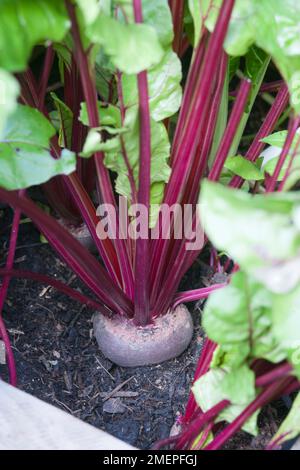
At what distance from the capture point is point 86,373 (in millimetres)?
963

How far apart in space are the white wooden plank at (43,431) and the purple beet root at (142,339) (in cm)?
23

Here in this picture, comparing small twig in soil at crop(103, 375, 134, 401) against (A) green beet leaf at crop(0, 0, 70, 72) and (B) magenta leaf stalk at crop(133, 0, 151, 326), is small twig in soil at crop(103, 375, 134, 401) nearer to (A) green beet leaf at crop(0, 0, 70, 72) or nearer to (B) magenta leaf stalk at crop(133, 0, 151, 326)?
(B) magenta leaf stalk at crop(133, 0, 151, 326)


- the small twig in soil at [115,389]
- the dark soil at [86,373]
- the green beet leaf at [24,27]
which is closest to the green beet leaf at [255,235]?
the green beet leaf at [24,27]

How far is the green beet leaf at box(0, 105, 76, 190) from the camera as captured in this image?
713 mm

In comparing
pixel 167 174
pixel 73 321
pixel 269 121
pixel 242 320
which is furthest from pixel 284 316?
pixel 73 321

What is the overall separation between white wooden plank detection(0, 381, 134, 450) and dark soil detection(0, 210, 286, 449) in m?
0.18

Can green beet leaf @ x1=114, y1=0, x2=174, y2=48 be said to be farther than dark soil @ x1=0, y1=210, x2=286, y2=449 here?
No

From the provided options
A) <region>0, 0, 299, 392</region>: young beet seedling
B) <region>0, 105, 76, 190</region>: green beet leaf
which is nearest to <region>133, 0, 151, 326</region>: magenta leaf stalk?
<region>0, 0, 299, 392</region>: young beet seedling

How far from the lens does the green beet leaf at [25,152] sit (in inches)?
28.1

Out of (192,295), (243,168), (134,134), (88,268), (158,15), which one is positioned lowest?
(192,295)

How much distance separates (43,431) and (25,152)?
32cm

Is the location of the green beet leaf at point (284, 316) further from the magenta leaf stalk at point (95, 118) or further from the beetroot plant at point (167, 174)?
the magenta leaf stalk at point (95, 118)

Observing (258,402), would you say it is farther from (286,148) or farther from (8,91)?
(8,91)

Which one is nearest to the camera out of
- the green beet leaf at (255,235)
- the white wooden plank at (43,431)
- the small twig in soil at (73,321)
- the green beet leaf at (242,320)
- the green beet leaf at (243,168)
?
the green beet leaf at (255,235)
